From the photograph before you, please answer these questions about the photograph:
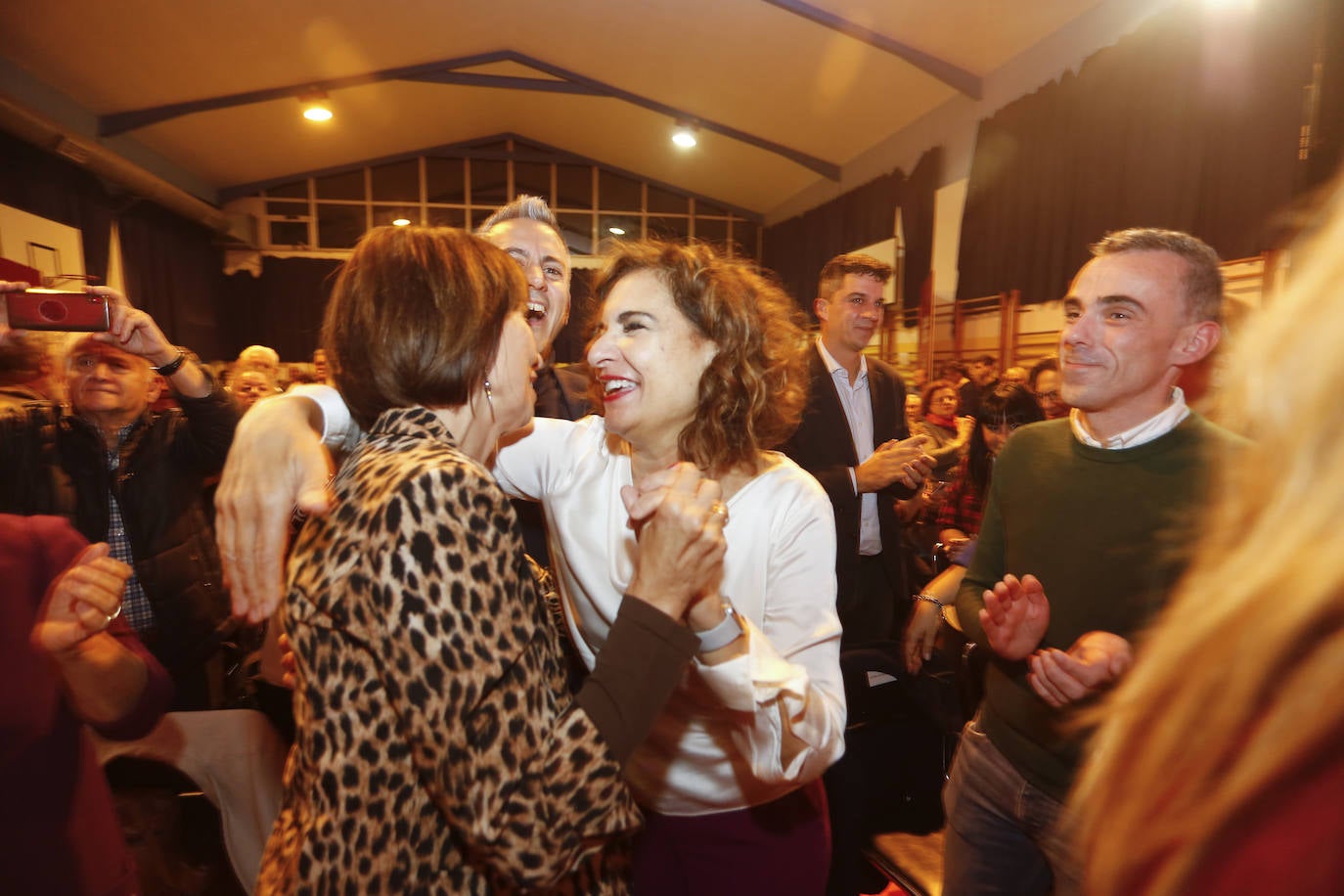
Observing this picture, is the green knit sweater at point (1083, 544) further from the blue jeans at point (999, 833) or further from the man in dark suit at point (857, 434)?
the man in dark suit at point (857, 434)

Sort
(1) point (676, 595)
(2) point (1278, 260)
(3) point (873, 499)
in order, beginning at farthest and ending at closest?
(2) point (1278, 260)
(3) point (873, 499)
(1) point (676, 595)

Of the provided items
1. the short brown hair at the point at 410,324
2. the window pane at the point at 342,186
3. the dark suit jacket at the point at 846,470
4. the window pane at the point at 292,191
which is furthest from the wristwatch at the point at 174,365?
the window pane at the point at 292,191

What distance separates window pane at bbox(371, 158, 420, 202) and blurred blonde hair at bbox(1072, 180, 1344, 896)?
1321 cm

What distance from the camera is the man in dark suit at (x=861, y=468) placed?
8.63ft

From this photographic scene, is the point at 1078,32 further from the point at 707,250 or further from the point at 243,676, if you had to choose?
the point at 243,676

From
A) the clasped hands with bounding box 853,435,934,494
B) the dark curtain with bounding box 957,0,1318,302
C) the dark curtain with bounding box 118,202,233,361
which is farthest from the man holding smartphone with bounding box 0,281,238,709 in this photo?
the dark curtain with bounding box 118,202,233,361

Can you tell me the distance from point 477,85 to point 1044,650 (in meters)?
10.0

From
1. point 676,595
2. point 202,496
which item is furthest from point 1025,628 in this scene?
point 202,496

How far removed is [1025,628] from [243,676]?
2.50 metres

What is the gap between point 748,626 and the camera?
119 cm

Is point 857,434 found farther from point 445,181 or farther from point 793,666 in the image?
point 445,181

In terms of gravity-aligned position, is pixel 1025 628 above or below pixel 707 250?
below

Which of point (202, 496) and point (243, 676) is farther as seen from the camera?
point (202, 496)

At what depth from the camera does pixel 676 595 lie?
3.43ft
